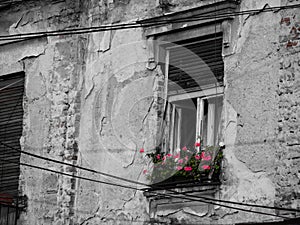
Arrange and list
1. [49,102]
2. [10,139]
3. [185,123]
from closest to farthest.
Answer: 1. [185,123]
2. [49,102]
3. [10,139]

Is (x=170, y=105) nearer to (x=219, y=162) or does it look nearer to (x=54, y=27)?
(x=219, y=162)

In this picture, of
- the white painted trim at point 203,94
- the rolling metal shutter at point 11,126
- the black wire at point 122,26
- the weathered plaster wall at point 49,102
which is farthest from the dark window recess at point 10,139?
the white painted trim at point 203,94

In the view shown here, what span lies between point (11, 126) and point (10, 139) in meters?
0.20

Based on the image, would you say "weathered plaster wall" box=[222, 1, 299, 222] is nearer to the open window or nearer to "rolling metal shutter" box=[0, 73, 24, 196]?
the open window

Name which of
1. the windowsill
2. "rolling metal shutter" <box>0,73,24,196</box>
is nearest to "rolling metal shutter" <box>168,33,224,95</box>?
the windowsill

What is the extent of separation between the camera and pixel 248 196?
10.6 meters

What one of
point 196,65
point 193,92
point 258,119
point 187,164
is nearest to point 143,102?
point 193,92

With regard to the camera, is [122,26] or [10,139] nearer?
[122,26]

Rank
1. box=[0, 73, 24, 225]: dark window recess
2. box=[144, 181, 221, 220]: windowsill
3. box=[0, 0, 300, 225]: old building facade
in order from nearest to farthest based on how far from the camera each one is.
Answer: box=[0, 0, 300, 225]: old building facade, box=[144, 181, 221, 220]: windowsill, box=[0, 73, 24, 225]: dark window recess

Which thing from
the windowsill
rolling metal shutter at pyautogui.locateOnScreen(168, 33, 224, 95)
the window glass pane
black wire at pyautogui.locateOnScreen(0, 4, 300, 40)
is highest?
black wire at pyautogui.locateOnScreen(0, 4, 300, 40)

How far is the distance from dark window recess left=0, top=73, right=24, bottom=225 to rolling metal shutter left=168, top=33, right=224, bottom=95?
9.12 feet

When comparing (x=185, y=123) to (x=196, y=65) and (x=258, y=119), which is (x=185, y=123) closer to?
(x=196, y=65)

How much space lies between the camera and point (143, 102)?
12.2 metres

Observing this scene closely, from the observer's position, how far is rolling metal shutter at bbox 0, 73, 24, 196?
13.5m
